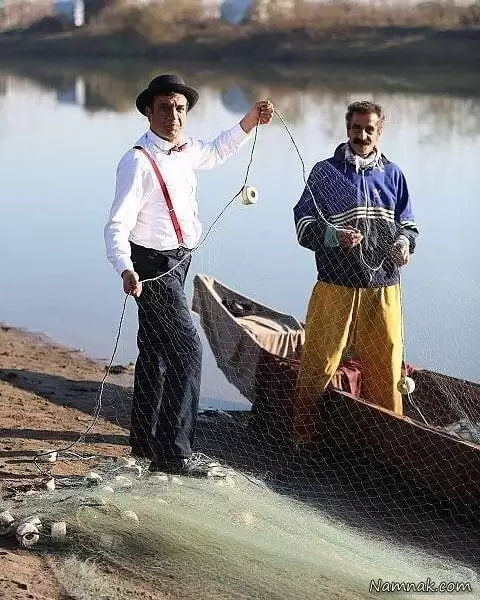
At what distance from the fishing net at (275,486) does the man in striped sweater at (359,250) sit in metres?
0.02

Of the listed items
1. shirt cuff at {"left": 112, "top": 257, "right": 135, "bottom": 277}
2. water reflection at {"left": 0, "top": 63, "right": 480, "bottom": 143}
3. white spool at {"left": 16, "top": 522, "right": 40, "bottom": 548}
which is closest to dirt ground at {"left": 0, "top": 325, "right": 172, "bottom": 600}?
white spool at {"left": 16, "top": 522, "right": 40, "bottom": 548}

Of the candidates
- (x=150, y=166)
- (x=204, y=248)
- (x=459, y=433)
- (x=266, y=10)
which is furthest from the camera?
(x=266, y=10)

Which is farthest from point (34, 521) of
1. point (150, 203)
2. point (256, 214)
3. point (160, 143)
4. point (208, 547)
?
point (256, 214)

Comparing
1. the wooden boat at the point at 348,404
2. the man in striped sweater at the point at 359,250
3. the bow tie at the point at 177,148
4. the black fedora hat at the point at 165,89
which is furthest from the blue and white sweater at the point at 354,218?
the black fedora hat at the point at 165,89

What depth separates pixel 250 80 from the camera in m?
34.2

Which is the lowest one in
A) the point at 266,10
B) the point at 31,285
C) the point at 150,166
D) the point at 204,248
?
the point at 31,285

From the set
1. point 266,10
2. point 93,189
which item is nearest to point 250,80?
A: point 266,10

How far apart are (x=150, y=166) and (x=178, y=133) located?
22 cm

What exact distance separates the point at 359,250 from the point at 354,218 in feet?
0.54

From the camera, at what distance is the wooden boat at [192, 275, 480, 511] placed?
521 cm

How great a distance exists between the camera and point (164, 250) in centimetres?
511

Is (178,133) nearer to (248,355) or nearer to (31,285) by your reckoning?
(248,355)

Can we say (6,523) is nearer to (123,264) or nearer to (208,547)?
(208,547)

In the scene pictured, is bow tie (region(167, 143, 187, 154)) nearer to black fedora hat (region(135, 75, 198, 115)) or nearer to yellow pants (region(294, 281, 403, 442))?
black fedora hat (region(135, 75, 198, 115))
